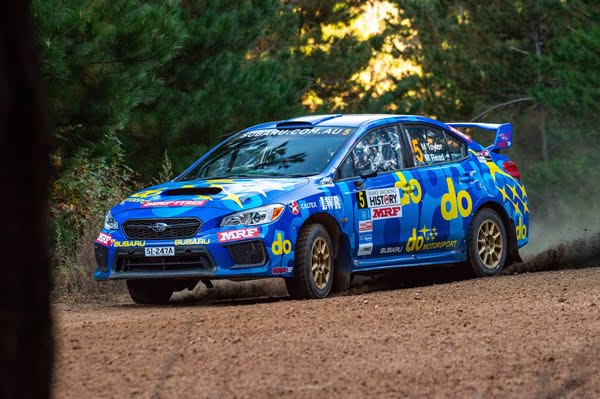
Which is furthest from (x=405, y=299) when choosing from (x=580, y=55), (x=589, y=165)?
(x=589, y=165)

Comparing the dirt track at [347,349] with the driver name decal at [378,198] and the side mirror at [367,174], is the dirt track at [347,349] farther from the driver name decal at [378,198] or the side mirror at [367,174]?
the side mirror at [367,174]

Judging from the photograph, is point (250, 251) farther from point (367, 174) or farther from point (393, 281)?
point (393, 281)

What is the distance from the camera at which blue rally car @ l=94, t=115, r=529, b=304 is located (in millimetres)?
10812

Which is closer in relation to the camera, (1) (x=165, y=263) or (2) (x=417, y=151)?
(1) (x=165, y=263)

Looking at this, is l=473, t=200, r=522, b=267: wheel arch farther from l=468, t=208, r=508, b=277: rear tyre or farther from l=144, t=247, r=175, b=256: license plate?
l=144, t=247, r=175, b=256: license plate

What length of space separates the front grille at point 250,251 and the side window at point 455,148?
10.7 feet

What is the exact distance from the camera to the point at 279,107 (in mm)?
28516

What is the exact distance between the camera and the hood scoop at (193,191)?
36.6ft

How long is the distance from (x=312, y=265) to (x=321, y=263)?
190 millimetres

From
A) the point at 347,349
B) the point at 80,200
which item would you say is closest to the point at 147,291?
the point at 347,349

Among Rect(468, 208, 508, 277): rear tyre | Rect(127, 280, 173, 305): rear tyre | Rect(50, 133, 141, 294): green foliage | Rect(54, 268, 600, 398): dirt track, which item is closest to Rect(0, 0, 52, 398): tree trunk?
Rect(54, 268, 600, 398): dirt track

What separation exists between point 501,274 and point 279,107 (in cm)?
1499

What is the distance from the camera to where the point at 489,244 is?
13508 mm

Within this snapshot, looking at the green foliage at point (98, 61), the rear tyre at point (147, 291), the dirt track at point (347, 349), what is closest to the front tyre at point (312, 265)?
the dirt track at point (347, 349)
